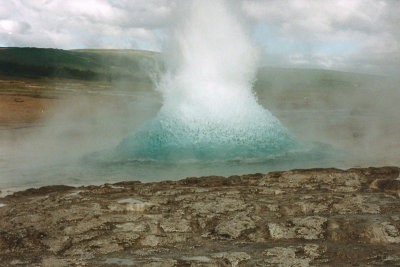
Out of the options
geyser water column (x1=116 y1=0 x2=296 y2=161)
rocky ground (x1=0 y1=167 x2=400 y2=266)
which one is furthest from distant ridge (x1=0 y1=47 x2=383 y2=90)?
rocky ground (x1=0 y1=167 x2=400 y2=266)

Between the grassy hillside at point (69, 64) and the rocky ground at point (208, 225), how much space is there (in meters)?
49.1

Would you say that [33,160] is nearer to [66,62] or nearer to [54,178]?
[54,178]

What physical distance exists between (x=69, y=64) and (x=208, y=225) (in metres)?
65.0

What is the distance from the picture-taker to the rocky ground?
381 cm

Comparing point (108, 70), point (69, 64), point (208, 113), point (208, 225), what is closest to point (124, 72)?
point (108, 70)

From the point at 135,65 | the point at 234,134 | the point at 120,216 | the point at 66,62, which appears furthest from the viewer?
Answer: the point at 135,65

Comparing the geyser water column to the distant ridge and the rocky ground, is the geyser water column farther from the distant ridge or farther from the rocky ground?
the distant ridge

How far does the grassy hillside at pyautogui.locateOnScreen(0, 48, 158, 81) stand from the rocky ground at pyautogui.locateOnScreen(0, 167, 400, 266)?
4908cm

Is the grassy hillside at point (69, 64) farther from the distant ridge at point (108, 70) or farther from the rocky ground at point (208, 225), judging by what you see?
the rocky ground at point (208, 225)

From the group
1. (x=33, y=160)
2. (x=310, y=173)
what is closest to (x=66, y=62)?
(x=33, y=160)

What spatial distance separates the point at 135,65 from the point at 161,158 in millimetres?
70355

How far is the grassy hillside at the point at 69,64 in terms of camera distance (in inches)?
2147

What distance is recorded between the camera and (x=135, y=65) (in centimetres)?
7725

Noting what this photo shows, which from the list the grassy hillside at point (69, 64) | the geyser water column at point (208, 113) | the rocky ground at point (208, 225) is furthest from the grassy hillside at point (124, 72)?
the rocky ground at point (208, 225)
